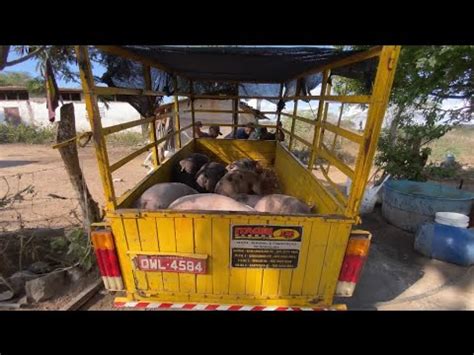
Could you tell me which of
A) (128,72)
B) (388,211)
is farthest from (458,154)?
(128,72)

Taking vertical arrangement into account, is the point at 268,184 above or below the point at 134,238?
below

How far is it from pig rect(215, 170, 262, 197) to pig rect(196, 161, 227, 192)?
0.92ft

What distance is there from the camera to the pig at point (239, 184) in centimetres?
347

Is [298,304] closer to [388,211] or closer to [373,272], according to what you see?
[373,272]

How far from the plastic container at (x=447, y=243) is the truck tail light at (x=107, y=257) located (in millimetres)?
4724

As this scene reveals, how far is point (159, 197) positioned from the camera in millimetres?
2727

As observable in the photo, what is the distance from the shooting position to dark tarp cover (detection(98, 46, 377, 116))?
2.35m

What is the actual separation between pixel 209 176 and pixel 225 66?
1.50 meters

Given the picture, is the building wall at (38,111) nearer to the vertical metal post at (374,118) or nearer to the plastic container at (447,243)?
the plastic container at (447,243)

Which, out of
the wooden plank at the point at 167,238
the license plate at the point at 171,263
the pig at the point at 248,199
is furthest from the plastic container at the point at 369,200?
the wooden plank at the point at 167,238

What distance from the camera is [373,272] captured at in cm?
412

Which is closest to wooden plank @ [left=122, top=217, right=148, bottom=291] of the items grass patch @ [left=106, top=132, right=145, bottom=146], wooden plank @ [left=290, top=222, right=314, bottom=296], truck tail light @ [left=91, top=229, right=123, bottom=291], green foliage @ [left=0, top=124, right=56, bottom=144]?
truck tail light @ [left=91, top=229, right=123, bottom=291]

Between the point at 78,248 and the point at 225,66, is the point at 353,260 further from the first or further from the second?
the point at 78,248

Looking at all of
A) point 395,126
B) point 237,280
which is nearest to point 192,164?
point 237,280
